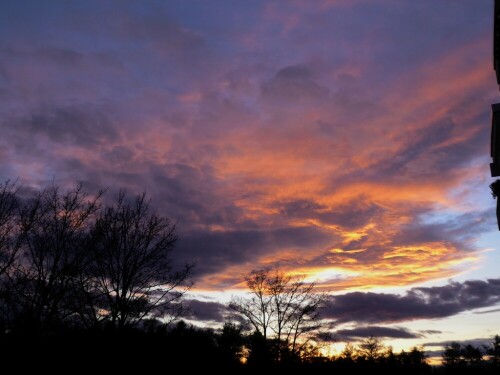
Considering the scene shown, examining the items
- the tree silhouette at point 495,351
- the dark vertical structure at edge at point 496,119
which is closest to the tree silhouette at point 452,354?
the tree silhouette at point 495,351

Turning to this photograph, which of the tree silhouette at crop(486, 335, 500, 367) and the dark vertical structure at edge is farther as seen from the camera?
the tree silhouette at crop(486, 335, 500, 367)

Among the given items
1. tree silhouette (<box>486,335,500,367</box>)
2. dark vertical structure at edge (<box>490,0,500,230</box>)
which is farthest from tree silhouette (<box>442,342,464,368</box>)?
dark vertical structure at edge (<box>490,0,500,230</box>)

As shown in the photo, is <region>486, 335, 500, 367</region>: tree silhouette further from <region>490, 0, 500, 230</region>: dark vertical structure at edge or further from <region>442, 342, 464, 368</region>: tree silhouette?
<region>490, 0, 500, 230</region>: dark vertical structure at edge

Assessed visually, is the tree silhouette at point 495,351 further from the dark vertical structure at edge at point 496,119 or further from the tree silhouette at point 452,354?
the dark vertical structure at edge at point 496,119

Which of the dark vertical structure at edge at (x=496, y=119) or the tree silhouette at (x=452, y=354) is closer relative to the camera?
the dark vertical structure at edge at (x=496, y=119)

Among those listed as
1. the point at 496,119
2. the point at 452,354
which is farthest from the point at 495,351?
the point at 496,119

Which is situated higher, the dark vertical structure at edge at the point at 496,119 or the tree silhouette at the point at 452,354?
the dark vertical structure at edge at the point at 496,119

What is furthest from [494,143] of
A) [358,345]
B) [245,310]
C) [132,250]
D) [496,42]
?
[358,345]

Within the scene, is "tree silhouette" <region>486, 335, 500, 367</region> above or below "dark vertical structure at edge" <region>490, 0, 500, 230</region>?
below

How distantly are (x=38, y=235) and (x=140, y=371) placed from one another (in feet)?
38.1

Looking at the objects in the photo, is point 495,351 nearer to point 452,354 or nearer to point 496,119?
point 452,354

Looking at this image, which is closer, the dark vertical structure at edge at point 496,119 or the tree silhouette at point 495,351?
the dark vertical structure at edge at point 496,119

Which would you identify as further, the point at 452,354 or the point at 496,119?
the point at 452,354

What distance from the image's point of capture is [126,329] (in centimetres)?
2775
